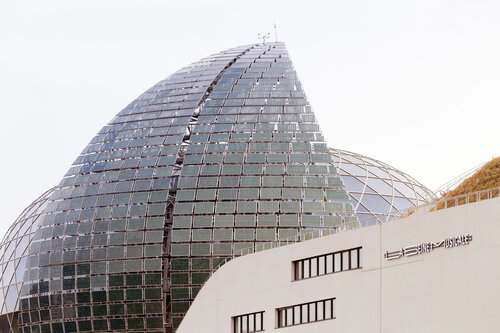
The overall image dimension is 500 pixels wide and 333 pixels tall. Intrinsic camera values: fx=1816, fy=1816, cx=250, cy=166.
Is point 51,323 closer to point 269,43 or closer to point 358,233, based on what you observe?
point 269,43

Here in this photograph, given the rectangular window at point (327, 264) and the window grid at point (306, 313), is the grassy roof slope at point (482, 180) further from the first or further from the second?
the window grid at point (306, 313)

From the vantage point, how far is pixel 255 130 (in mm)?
125000

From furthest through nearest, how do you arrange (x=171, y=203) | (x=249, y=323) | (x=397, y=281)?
1. (x=171, y=203)
2. (x=249, y=323)
3. (x=397, y=281)

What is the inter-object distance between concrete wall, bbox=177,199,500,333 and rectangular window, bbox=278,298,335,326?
0.33 meters

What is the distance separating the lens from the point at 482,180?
89.0 metres

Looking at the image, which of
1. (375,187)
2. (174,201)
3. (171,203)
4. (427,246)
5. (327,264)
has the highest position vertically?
(375,187)

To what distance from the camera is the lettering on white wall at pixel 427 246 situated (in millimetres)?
77875

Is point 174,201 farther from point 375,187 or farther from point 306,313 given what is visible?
point 306,313

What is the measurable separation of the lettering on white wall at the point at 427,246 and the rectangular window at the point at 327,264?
336 cm

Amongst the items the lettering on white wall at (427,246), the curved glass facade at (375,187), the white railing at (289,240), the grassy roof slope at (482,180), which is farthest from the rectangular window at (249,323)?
the curved glass facade at (375,187)

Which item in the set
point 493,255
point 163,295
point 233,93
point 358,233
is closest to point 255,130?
point 233,93

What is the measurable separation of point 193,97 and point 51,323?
1946 cm

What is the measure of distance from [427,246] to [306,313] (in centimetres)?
1138

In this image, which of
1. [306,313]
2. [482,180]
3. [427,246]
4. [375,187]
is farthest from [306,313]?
[375,187]
